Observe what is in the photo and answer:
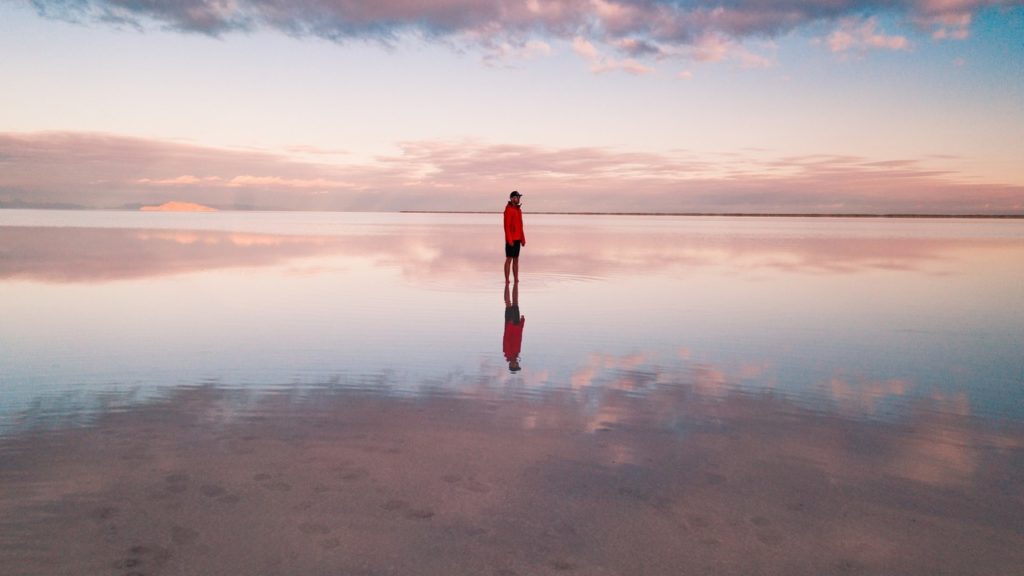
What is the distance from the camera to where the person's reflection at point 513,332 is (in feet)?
29.6

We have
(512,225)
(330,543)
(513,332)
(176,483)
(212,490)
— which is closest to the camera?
(330,543)

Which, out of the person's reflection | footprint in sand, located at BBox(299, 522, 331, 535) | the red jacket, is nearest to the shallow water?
footprint in sand, located at BBox(299, 522, 331, 535)

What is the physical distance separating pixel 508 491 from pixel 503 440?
3.41 ft

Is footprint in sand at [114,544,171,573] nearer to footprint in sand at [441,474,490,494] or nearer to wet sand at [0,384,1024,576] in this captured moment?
wet sand at [0,384,1024,576]

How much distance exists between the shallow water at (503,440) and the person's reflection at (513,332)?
0.67ft

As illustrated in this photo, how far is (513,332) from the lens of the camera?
36.1 feet

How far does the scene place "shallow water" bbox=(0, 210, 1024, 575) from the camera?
13.1ft

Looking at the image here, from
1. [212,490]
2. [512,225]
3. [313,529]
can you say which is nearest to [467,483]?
[313,529]

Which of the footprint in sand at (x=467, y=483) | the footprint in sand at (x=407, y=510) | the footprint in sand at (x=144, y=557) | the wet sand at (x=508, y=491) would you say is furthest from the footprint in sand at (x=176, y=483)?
the footprint in sand at (x=467, y=483)

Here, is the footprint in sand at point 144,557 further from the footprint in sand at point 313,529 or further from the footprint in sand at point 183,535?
the footprint in sand at point 313,529

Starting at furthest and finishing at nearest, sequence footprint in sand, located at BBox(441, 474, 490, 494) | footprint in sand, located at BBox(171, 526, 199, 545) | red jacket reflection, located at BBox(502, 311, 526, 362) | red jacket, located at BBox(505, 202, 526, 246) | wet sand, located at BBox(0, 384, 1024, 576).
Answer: red jacket, located at BBox(505, 202, 526, 246) < red jacket reflection, located at BBox(502, 311, 526, 362) < footprint in sand, located at BBox(441, 474, 490, 494) < footprint in sand, located at BBox(171, 526, 199, 545) < wet sand, located at BBox(0, 384, 1024, 576)

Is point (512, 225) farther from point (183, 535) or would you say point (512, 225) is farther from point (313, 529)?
point (183, 535)

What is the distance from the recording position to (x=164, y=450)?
17.8ft

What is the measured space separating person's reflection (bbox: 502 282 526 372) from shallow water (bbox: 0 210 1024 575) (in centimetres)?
20
